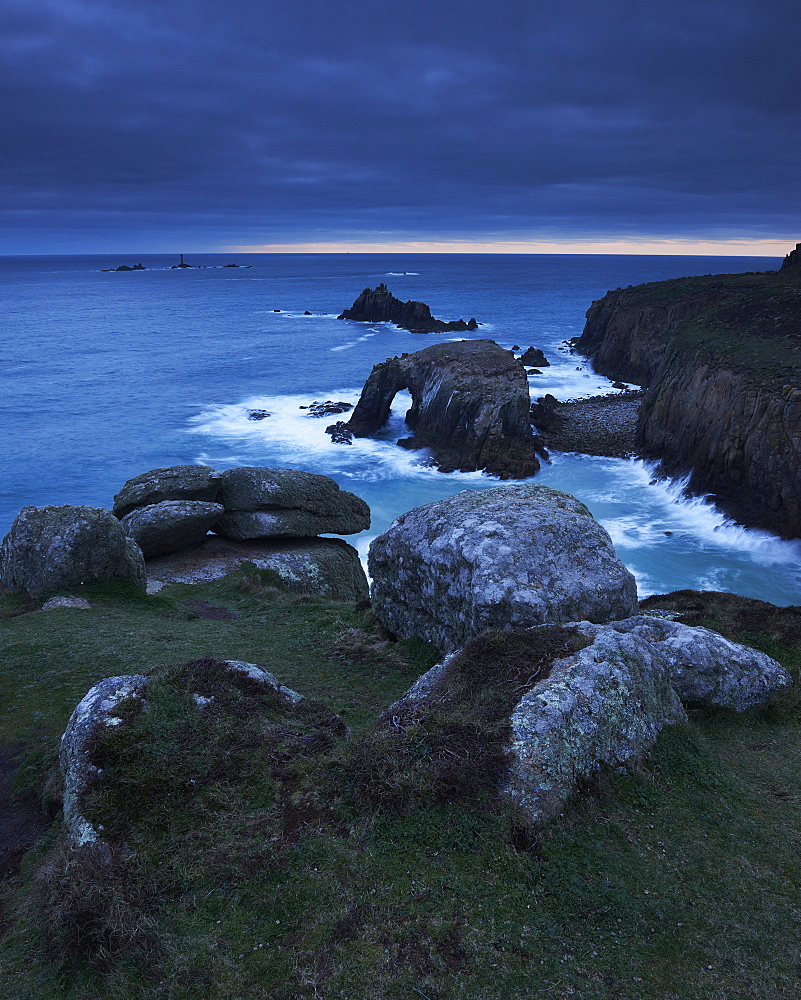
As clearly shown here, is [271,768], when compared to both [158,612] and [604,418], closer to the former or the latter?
[158,612]

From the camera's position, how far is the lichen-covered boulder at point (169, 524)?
25.7 m

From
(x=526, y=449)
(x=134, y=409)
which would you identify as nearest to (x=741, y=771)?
(x=526, y=449)

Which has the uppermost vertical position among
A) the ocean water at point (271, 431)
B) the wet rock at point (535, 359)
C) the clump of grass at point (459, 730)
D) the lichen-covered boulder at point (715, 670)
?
the wet rock at point (535, 359)

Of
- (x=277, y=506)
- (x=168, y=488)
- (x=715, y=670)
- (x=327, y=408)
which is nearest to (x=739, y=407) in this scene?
(x=277, y=506)

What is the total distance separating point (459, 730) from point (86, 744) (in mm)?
5168

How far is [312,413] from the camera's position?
7325 centimetres

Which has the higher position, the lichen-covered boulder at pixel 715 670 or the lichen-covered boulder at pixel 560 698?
the lichen-covered boulder at pixel 560 698

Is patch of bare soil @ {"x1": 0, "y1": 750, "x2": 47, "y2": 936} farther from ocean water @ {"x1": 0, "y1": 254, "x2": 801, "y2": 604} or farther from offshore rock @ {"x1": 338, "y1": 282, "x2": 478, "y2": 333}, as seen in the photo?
offshore rock @ {"x1": 338, "y1": 282, "x2": 478, "y2": 333}

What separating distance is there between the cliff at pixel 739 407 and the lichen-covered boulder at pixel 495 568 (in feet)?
103

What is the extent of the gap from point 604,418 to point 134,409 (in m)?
56.3

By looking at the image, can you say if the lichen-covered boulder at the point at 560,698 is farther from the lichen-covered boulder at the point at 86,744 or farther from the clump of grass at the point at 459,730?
the lichen-covered boulder at the point at 86,744

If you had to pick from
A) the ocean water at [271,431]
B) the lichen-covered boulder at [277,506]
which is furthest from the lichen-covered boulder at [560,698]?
the ocean water at [271,431]

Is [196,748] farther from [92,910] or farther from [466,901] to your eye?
[466,901]

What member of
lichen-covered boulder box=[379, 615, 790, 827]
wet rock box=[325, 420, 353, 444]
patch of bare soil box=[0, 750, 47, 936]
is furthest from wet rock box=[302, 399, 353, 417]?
patch of bare soil box=[0, 750, 47, 936]
